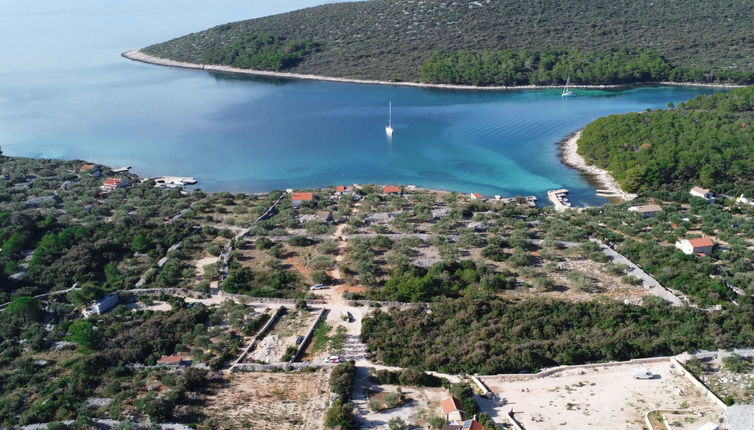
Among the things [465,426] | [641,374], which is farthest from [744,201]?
[465,426]

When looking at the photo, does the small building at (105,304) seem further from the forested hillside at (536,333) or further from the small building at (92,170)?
the small building at (92,170)

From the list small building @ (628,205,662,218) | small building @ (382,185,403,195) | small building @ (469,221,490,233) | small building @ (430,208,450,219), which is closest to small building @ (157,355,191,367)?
small building @ (469,221,490,233)

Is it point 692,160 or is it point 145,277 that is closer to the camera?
point 145,277

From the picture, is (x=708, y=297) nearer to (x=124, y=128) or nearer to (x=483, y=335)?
(x=483, y=335)

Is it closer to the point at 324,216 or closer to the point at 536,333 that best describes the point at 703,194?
the point at 536,333

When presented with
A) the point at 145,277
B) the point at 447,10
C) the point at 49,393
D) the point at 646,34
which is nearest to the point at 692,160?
the point at 145,277
